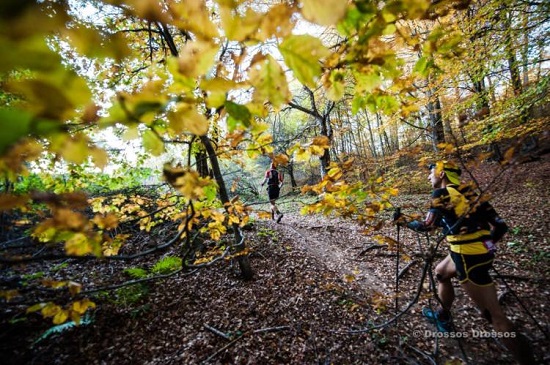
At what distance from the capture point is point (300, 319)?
12.4 feet

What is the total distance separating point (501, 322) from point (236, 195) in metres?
3.70

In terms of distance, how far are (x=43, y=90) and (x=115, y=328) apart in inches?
181

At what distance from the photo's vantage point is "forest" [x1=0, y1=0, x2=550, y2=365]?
757 millimetres

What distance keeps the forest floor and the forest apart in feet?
0.10

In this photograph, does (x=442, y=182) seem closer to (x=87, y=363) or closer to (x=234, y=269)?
(x=234, y=269)

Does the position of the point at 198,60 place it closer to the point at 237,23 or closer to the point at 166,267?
the point at 237,23

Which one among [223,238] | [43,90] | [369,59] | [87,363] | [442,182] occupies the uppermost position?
[369,59]

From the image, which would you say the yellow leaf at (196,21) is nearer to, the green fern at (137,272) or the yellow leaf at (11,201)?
the yellow leaf at (11,201)

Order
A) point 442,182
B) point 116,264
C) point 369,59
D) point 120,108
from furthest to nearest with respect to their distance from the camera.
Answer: point 116,264
point 442,182
point 369,59
point 120,108

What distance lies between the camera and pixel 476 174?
507 inches

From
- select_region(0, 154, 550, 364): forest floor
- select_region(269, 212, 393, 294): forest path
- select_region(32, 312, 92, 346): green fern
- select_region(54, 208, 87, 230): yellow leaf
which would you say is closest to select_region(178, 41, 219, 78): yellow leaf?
select_region(54, 208, 87, 230): yellow leaf

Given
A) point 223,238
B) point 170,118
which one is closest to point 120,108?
point 170,118

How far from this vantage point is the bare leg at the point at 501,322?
238 centimetres

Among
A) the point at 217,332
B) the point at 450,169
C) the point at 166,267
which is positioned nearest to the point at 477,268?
the point at 450,169
